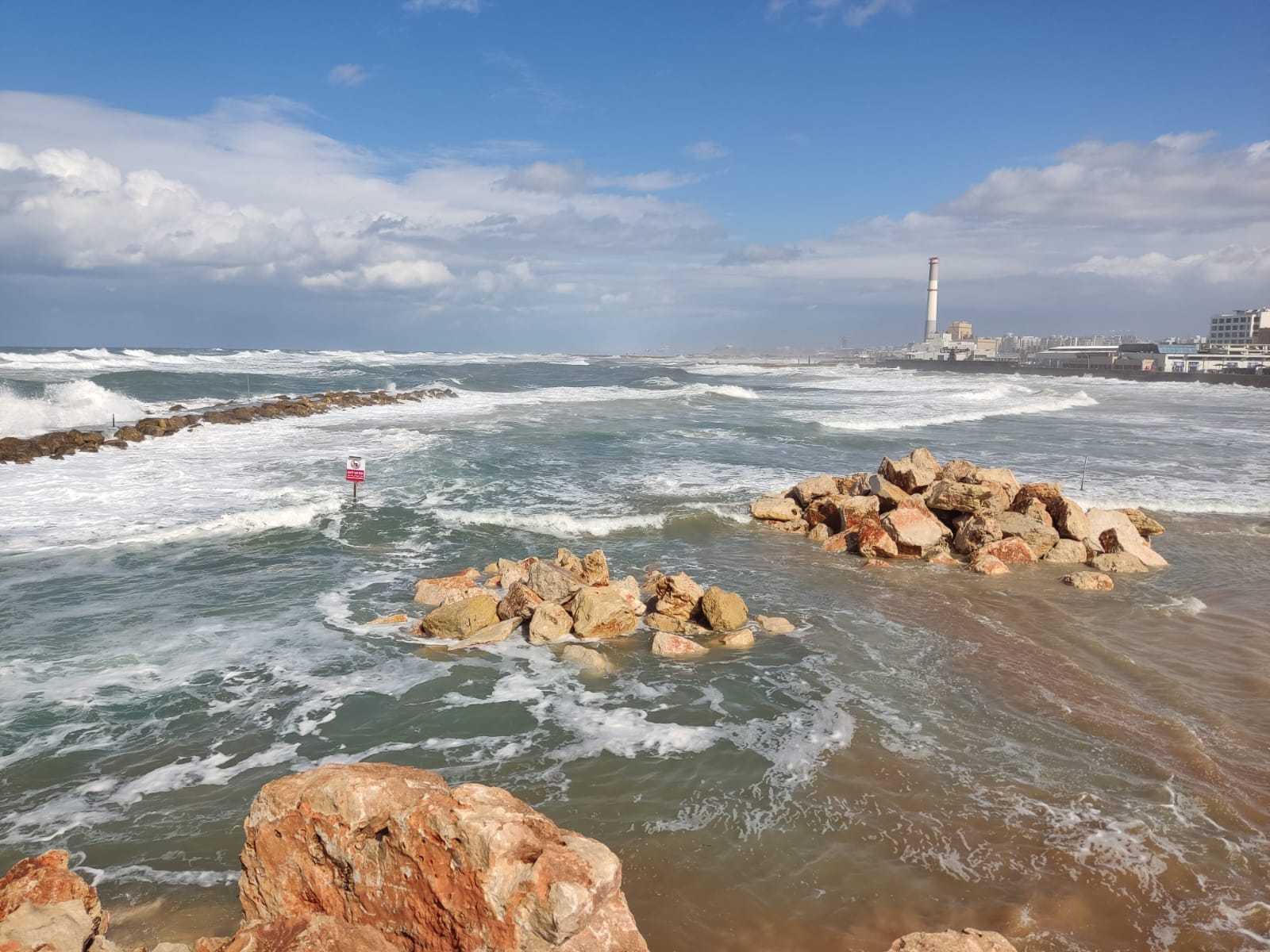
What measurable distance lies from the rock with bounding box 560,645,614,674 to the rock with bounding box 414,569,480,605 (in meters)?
1.84

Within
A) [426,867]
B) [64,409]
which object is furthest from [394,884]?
[64,409]

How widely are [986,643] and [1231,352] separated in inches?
4176

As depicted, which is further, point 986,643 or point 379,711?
point 986,643

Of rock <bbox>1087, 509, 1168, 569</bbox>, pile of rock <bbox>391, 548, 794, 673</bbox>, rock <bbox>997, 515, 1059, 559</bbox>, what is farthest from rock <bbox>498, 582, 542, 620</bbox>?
rock <bbox>1087, 509, 1168, 569</bbox>

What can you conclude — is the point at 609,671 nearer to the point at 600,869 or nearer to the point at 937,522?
the point at 600,869

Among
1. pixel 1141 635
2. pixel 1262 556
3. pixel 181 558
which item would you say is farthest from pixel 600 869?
pixel 1262 556

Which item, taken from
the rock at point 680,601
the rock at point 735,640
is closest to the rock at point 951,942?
the rock at point 735,640

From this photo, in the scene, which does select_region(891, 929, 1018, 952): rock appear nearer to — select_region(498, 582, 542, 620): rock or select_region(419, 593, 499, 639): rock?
select_region(498, 582, 542, 620): rock

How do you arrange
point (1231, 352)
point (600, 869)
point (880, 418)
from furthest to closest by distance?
point (1231, 352)
point (880, 418)
point (600, 869)

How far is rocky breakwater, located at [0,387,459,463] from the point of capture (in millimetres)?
20094

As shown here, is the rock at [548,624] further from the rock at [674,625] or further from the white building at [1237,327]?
the white building at [1237,327]

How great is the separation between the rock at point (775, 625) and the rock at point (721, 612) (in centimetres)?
27

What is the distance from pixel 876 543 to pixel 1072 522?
10.6ft

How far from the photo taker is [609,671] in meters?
7.99
